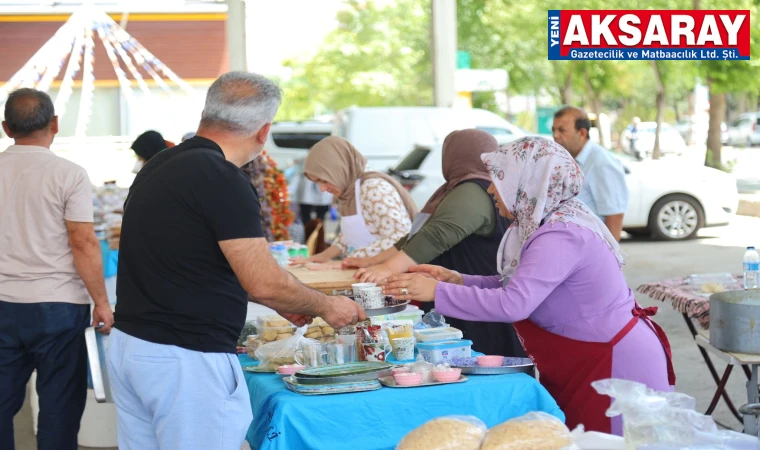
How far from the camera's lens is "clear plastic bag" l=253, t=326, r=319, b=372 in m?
3.50

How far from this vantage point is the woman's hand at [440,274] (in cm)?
384

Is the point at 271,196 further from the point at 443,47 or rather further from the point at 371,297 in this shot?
the point at 443,47

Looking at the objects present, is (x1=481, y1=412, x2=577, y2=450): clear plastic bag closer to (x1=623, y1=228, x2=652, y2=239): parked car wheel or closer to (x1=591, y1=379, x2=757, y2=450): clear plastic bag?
(x1=591, y1=379, x2=757, y2=450): clear plastic bag

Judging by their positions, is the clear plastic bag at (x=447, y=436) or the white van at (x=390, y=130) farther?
the white van at (x=390, y=130)

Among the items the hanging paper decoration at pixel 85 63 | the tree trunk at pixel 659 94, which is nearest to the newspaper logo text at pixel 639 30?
the hanging paper decoration at pixel 85 63

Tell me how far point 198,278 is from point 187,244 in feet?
0.36

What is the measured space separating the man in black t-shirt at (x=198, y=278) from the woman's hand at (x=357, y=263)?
7.33 ft

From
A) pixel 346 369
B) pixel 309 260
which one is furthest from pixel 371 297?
pixel 309 260

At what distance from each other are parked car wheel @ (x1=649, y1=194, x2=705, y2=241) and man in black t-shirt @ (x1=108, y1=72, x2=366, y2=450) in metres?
12.2

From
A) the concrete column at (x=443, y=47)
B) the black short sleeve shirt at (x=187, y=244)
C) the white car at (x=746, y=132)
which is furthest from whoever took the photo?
the white car at (x=746, y=132)

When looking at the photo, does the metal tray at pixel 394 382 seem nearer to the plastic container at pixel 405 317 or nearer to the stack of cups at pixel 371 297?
the stack of cups at pixel 371 297

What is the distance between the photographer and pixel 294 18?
3819 cm

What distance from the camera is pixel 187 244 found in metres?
2.74

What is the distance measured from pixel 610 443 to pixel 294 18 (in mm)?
37300
